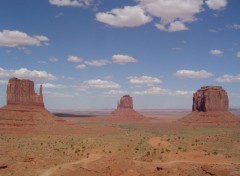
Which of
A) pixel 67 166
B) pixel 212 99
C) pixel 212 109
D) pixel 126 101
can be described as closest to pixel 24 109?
pixel 67 166

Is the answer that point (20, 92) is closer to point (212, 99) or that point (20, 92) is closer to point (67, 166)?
point (67, 166)

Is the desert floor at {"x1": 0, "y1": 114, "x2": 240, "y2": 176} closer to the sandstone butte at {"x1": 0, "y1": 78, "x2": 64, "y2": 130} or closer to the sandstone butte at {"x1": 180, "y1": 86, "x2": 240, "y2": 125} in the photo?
the sandstone butte at {"x1": 0, "y1": 78, "x2": 64, "y2": 130}

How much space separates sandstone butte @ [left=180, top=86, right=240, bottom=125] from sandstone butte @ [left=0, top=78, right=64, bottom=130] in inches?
1972

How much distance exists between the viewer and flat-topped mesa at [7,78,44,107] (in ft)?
300

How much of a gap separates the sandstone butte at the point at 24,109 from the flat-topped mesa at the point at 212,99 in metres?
53.3

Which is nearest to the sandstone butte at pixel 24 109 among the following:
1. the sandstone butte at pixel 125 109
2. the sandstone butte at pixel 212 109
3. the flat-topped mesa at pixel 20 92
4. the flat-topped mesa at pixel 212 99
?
the flat-topped mesa at pixel 20 92

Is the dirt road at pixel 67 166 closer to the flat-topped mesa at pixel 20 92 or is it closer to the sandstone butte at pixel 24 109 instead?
the sandstone butte at pixel 24 109

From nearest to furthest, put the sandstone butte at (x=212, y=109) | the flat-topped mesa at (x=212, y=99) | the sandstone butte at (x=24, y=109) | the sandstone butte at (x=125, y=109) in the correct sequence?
the sandstone butte at (x=24, y=109)
the sandstone butte at (x=212, y=109)
the flat-topped mesa at (x=212, y=99)
the sandstone butte at (x=125, y=109)

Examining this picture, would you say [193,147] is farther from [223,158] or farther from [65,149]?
[65,149]

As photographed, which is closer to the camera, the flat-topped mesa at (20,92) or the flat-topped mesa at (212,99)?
the flat-topped mesa at (20,92)

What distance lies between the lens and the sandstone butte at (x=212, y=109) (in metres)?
116

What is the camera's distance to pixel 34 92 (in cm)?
9462

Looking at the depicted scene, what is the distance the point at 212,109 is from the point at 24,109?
6444 centimetres

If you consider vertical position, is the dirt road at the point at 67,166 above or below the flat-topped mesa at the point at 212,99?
below
